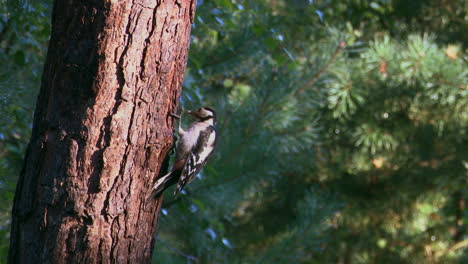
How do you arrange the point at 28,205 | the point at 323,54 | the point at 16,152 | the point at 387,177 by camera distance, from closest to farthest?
the point at 28,205 < the point at 16,152 < the point at 323,54 < the point at 387,177

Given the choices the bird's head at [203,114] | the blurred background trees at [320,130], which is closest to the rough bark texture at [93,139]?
the blurred background trees at [320,130]

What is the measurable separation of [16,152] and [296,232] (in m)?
1.75

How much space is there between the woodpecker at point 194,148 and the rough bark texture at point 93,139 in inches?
20.2

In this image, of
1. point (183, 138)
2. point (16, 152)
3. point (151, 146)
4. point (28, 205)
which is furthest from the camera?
point (16, 152)

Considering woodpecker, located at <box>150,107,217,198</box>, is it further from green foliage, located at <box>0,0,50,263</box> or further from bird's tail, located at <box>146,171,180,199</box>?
green foliage, located at <box>0,0,50,263</box>

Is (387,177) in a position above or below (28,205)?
above

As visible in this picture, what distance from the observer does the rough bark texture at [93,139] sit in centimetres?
163

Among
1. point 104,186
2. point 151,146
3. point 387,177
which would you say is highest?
point 387,177

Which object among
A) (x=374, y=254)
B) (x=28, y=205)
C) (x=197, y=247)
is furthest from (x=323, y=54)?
(x=28, y=205)

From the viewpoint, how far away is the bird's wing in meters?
2.44

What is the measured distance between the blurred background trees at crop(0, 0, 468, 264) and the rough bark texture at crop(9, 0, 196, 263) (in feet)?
3.03

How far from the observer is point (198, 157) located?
8.69ft

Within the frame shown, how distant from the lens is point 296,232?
378 centimetres

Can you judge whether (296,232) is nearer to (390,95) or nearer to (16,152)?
(390,95)
